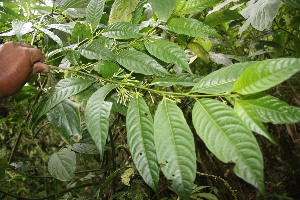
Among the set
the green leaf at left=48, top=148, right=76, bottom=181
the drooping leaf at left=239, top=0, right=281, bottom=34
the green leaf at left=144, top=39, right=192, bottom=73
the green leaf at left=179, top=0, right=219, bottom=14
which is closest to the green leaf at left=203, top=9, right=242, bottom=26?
the drooping leaf at left=239, top=0, right=281, bottom=34

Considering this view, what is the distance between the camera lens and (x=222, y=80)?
21.2 inches

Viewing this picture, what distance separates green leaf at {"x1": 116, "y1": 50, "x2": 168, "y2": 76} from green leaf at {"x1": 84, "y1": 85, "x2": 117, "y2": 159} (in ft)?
0.49

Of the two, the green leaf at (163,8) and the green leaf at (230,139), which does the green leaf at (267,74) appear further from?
the green leaf at (163,8)

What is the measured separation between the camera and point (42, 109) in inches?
26.0

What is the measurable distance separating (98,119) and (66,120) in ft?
0.86

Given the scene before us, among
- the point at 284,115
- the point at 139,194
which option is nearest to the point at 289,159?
the point at 139,194

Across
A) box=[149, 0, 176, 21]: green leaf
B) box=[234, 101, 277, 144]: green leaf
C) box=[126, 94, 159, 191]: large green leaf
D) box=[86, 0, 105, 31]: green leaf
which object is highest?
box=[149, 0, 176, 21]: green leaf

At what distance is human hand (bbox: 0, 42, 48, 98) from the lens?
620 mm

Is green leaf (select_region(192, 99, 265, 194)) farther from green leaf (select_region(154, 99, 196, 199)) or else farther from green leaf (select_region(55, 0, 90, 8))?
green leaf (select_region(55, 0, 90, 8))

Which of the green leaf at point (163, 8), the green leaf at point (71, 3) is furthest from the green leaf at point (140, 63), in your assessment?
the green leaf at point (71, 3)

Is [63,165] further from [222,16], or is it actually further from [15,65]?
[222,16]

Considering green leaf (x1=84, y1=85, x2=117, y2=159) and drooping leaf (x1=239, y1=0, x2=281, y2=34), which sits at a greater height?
drooping leaf (x1=239, y1=0, x2=281, y2=34)

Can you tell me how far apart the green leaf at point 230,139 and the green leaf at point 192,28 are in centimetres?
28

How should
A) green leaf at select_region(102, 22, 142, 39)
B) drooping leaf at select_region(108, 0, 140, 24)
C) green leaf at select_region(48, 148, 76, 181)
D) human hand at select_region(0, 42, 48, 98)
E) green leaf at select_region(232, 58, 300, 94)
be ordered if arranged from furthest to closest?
green leaf at select_region(48, 148, 76, 181) < drooping leaf at select_region(108, 0, 140, 24) < green leaf at select_region(102, 22, 142, 39) < human hand at select_region(0, 42, 48, 98) < green leaf at select_region(232, 58, 300, 94)
